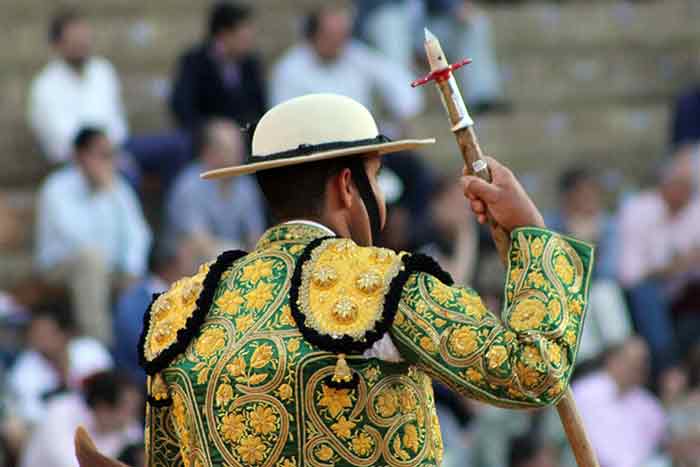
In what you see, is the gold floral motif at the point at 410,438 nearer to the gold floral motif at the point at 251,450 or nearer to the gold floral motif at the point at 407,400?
the gold floral motif at the point at 407,400

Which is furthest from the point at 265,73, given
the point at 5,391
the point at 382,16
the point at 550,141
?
the point at 5,391

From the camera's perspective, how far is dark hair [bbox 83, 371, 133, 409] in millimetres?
8305

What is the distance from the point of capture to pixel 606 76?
1388 cm

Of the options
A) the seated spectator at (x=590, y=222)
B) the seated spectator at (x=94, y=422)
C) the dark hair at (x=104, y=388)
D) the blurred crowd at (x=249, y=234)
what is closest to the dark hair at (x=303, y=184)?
the blurred crowd at (x=249, y=234)

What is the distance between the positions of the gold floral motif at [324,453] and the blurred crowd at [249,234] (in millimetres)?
3888

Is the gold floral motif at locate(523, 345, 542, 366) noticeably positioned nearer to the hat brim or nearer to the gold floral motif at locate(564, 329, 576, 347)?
the gold floral motif at locate(564, 329, 576, 347)

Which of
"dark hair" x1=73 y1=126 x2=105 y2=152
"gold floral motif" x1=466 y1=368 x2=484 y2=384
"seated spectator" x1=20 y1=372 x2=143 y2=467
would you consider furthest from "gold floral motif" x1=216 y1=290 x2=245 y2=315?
"dark hair" x1=73 y1=126 x2=105 y2=152

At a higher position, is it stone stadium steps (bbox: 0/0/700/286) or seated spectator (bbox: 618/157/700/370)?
stone stadium steps (bbox: 0/0/700/286)

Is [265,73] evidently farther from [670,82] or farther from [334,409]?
[334,409]

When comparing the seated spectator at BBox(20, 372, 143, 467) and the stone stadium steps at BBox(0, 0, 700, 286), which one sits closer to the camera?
the seated spectator at BBox(20, 372, 143, 467)

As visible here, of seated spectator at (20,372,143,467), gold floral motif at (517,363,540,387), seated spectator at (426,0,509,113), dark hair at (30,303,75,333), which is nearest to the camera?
gold floral motif at (517,363,540,387)

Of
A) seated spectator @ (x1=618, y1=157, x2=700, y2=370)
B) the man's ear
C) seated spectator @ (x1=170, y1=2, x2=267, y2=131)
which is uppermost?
seated spectator @ (x1=170, y1=2, x2=267, y2=131)

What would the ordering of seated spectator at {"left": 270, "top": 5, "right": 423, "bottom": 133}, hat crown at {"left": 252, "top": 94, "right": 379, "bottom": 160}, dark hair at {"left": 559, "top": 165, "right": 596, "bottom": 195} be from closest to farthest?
1. hat crown at {"left": 252, "top": 94, "right": 379, "bottom": 160}
2. dark hair at {"left": 559, "top": 165, "right": 596, "bottom": 195}
3. seated spectator at {"left": 270, "top": 5, "right": 423, "bottom": 133}

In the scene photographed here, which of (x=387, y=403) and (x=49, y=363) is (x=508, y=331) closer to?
(x=387, y=403)
